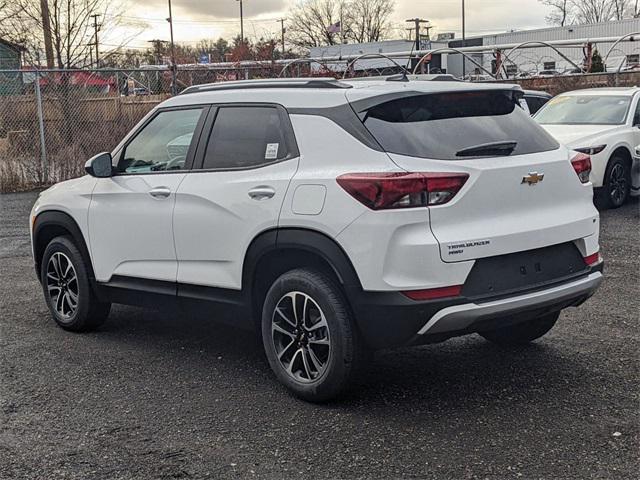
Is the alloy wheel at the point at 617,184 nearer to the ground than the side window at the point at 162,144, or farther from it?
nearer to the ground

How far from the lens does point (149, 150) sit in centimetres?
569

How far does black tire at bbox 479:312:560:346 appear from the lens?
5359 millimetres

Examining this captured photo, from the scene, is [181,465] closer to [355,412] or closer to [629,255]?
[355,412]

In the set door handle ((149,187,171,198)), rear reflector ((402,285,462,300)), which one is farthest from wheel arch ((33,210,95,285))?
rear reflector ((402,285,462,300))

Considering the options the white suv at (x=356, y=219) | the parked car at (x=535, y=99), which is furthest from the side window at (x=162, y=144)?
the parked car at (x=535, y=99)

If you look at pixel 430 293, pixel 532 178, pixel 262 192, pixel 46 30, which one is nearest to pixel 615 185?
pixel 532 178

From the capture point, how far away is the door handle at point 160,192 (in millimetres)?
5289

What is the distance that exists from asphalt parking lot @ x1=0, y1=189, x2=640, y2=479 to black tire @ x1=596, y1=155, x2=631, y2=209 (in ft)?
17.9

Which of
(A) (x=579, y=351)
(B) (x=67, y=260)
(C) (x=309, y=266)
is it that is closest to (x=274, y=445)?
(C) (x=309, y=266)

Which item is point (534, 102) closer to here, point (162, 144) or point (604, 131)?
point (604, 131)

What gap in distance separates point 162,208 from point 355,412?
1893 mm

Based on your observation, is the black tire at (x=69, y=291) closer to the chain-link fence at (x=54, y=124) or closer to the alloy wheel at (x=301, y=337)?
the alloy wheel at (x=301, y=337)

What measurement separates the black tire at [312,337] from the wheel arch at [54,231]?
1.94 m

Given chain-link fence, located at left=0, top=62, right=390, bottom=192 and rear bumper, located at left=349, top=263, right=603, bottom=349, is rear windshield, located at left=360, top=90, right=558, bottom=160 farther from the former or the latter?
chain-link fence, located at left=0, top=62, right=390, bottom=192
